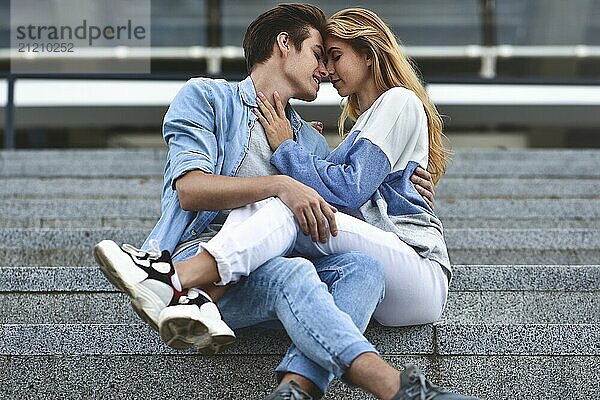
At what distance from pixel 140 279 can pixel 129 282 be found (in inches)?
1.0

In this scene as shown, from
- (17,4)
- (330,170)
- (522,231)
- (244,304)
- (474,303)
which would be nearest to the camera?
(244,304)

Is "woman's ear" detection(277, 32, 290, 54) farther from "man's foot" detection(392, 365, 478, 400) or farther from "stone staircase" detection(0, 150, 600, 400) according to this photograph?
"man's foot" detection(392, 365, 478, 400)

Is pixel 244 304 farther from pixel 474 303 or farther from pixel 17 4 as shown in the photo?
pixel 17 4

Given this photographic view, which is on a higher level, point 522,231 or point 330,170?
point 330,170

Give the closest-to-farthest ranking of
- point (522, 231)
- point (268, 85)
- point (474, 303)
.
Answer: point (268, 85)
point (474, 303)
point (522, 231)

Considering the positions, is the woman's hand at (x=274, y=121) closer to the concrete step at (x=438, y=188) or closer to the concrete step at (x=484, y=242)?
the concrete step at (x=484, y=242)

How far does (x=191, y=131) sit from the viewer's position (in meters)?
2.79

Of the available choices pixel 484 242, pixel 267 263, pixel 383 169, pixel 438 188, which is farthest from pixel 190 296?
pixel 438 188

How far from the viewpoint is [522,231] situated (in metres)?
3.99

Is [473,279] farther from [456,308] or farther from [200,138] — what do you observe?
[200,138]

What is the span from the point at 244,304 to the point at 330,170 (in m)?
0.43

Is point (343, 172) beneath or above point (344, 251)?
above

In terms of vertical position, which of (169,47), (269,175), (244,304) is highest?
(269,175)

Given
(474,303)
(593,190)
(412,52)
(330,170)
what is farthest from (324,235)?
(412,52)
